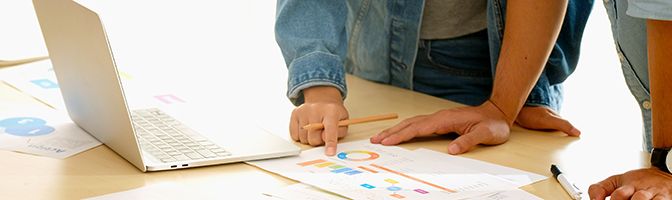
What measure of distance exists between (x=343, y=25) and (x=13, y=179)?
0.65 metres

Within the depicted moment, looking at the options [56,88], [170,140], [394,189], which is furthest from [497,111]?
[56,88]

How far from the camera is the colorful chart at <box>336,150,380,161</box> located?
142 centimetres

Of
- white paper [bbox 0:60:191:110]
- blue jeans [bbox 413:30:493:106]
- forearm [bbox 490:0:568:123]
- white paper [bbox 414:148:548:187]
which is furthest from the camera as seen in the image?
blue jeans [bbox 413:30:493:106]

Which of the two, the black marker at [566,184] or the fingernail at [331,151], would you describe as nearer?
the black marker at [566,184]

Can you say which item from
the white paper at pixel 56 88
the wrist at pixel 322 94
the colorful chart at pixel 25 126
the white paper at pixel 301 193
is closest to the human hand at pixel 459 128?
the wrist at pixel 322 94

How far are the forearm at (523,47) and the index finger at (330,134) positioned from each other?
28 centimetres

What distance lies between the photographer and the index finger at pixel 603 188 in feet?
4.08

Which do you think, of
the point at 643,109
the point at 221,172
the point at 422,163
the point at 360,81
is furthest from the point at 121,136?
the point at 643,109

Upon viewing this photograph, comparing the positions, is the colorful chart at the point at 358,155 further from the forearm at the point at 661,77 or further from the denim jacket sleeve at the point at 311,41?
the forearm at the point at 661,77

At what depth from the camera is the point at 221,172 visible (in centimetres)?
136

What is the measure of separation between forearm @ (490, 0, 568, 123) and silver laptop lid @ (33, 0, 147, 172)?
0.60 meters

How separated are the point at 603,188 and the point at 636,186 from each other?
0.13 ft

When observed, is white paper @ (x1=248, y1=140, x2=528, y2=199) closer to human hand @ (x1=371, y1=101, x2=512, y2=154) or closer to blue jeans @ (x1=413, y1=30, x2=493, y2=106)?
human hand @ (x1=371, y1=101, x2=512, y2=154)

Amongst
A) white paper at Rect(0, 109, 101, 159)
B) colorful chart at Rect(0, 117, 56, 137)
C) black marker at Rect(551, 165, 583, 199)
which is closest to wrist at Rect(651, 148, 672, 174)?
black marker at Rect(551, 165, 583, 199)
